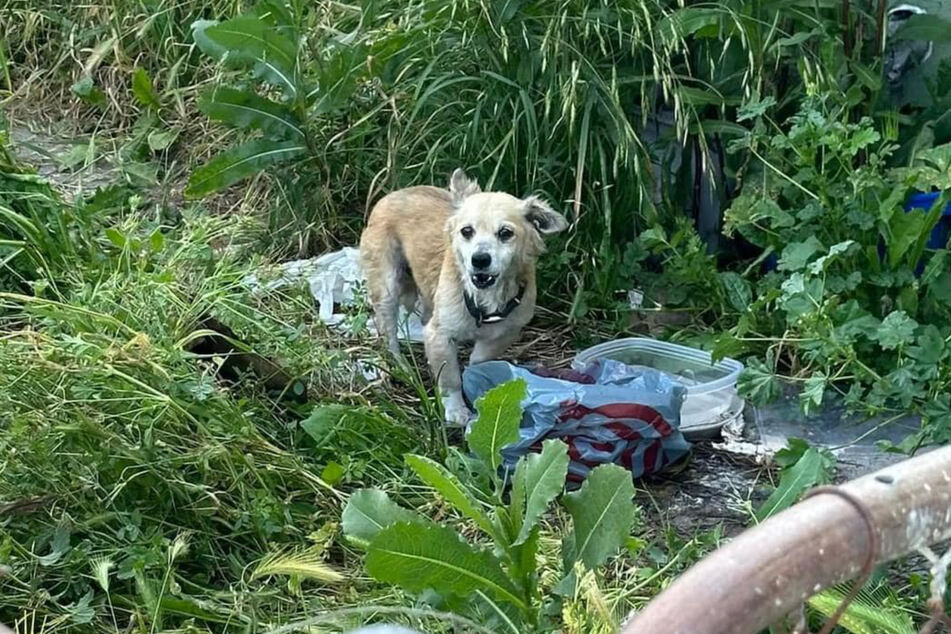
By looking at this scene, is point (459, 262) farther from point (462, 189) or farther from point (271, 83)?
point (271, 83)

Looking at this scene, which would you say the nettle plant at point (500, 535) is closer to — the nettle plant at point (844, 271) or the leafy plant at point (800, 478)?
the leafy plant at point (800, 478)

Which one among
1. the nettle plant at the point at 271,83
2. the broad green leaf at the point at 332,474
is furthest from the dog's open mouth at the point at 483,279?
the nettle plant at the point at 271,83

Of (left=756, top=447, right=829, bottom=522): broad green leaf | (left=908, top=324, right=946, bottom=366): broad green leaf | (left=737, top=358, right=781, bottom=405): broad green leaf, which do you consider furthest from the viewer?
(left=737, top=358, right=781, bottom=405): broad green leaf

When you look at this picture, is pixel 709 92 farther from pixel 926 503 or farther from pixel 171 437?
pixel 926 503

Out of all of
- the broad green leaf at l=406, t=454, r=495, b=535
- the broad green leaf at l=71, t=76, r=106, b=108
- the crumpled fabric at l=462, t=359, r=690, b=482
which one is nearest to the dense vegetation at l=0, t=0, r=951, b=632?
the broad green leaf at l=406, t=454, r=495, b=535

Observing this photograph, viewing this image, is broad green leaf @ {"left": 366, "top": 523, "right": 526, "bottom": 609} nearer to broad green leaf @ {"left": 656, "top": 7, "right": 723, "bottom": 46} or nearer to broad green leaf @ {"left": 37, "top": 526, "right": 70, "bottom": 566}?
broad green leaf @ {"left": 37, "top": 526, "right": 70, "bottom": 566}

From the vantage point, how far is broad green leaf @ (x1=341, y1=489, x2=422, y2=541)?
2709 millimetres

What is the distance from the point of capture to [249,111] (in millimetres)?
4879

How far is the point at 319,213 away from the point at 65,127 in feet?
7.11

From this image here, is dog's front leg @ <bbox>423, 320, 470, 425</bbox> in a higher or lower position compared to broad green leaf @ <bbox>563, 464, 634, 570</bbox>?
lower

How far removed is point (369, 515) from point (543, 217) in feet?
5.21

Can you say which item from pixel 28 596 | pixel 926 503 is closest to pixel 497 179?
pixel 28 596

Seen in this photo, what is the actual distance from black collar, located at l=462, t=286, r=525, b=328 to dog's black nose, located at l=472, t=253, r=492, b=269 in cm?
17

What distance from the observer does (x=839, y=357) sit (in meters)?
3.52
